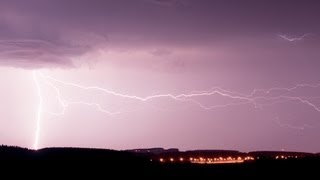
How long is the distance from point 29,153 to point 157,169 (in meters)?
8.02

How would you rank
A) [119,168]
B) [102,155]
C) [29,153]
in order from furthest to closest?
[102,155], [29,153], [119,168]

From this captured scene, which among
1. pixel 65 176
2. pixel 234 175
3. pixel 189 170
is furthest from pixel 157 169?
pixel 65 176

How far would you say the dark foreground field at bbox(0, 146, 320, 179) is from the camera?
35.0 meters

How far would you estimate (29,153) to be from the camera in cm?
4094

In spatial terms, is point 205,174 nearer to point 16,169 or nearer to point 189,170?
point 189,170

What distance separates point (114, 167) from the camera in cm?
3775

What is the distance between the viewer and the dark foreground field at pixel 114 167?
115 ft

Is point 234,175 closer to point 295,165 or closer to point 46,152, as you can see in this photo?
point 295,165

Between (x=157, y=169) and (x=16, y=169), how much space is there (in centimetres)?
879

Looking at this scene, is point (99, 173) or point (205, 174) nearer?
point (99, 173)

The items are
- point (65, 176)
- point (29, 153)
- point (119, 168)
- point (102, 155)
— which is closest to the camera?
point (65, 176)

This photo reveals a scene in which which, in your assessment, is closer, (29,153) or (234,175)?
(234,175)

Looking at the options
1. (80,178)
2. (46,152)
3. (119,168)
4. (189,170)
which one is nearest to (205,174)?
(189,170)

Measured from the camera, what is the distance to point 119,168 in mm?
37719
